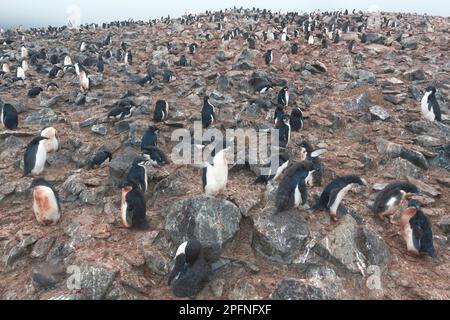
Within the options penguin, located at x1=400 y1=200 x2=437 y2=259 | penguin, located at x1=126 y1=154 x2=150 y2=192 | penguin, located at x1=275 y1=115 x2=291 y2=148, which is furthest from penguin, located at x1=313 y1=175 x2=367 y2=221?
penguin, located at x1=126 y1=154 x2=150 y2=192

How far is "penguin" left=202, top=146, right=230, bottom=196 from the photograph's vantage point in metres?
7.07

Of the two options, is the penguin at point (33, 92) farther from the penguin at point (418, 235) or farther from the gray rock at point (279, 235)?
the penguin at point (418, 235)

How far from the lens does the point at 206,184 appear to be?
7.14 m

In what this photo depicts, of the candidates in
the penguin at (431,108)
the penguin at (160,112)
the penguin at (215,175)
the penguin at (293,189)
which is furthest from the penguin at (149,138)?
the penguin at (431,108)

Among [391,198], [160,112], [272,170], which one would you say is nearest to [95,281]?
[272,170]

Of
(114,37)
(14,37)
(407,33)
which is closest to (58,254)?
(407,33)

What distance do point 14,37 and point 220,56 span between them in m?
22.9

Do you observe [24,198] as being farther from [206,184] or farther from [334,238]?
[334,238]

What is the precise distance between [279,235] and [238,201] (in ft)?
3.53

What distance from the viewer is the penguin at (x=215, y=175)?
7.07m

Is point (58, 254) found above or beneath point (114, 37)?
beneath

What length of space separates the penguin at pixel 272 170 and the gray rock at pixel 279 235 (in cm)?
123

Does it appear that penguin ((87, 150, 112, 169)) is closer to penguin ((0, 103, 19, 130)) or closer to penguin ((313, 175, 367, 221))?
penguin ((0, 103, 19, 130))
